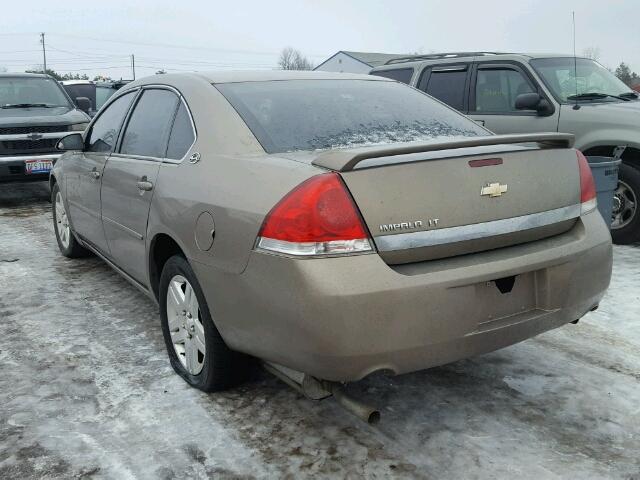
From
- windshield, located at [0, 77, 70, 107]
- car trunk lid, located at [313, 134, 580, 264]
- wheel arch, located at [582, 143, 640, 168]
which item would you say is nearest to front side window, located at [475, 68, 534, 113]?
wheel arch, located at [582, 143, 640, 168]

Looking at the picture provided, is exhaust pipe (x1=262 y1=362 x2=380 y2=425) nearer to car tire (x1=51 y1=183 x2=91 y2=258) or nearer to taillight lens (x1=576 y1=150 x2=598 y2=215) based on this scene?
taillight lens (x1=576 y1=150 x2=598 y2=215)

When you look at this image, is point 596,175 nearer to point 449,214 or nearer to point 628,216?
point 628,216

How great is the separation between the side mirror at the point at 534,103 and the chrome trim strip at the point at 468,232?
3771 mm

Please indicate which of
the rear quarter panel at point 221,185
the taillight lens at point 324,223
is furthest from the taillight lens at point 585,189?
the rear quarter panel at point 221,185

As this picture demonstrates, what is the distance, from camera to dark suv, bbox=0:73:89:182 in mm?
8914

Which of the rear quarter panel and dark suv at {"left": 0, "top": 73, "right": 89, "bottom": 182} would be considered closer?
the rear quarter panel

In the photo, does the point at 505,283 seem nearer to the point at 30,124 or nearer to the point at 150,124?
the point at 150,124

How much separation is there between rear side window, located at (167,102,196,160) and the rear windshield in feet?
0.83

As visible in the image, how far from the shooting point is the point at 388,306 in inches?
93.4

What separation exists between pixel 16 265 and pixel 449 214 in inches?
183

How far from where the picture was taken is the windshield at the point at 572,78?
21.9ft

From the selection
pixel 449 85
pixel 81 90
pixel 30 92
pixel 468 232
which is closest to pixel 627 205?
pixel 449 85


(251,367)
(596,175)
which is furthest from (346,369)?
(596,175)

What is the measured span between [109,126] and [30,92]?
21.7ft
